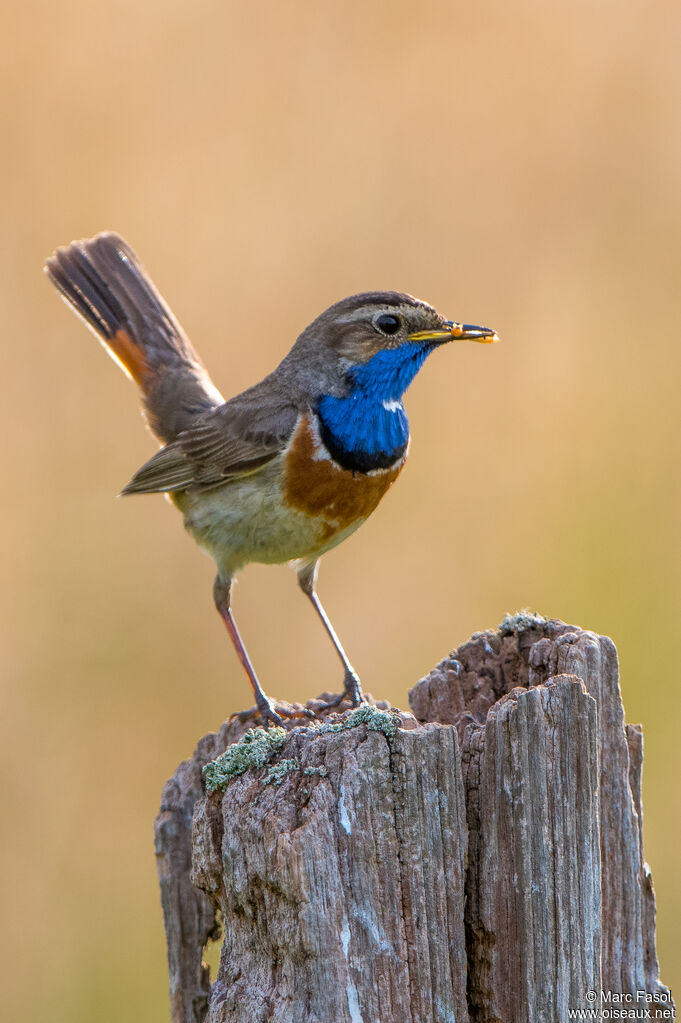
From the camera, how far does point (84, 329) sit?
26.2ft

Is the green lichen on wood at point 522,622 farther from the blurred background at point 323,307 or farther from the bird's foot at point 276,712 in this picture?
the blurred background at point 323,307

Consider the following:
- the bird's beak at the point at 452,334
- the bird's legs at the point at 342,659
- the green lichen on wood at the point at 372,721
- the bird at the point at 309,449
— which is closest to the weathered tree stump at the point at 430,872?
the green lichen on wood at the point at 372,721

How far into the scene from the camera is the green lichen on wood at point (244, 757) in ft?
12.5

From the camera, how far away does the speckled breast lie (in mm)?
5598

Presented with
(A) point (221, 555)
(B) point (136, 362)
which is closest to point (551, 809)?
(A) point (221, 555)

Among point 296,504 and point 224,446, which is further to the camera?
point 224,446

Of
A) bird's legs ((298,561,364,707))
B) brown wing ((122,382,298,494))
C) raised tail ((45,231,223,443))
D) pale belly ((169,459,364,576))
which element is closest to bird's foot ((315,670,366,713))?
bird's legs ((298,561,364,707))

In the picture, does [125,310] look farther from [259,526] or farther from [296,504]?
[296,504]

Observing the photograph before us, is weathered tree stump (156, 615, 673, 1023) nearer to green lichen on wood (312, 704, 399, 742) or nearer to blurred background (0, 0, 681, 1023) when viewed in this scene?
green lichen on wood (312, 704, 399, 742)

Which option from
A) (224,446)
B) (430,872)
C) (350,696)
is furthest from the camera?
(224,446)

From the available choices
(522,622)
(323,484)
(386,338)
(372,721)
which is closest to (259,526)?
(323,484)

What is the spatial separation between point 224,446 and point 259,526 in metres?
0.50

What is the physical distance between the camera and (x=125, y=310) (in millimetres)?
7312

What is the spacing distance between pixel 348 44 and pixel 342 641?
3.66 m
